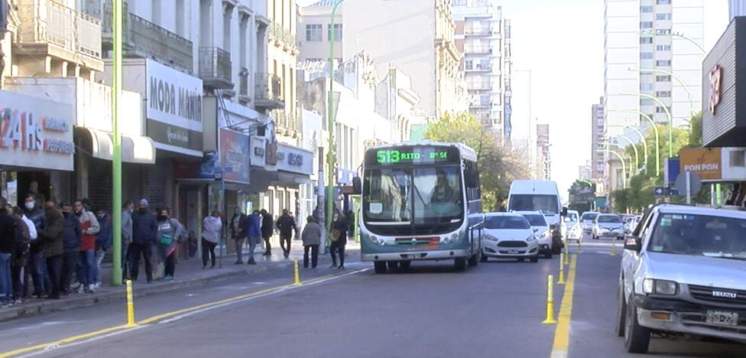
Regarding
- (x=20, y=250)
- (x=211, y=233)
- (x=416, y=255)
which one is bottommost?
(x=416, y=255)

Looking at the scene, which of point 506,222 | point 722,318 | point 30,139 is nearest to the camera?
point 722,318

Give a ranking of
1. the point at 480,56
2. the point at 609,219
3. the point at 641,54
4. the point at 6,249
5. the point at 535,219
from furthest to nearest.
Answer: the point at 480,56
the point at 641,54
the point at 609,219
the point at 535,219
the point at 6,249

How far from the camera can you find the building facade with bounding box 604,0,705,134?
16812cm

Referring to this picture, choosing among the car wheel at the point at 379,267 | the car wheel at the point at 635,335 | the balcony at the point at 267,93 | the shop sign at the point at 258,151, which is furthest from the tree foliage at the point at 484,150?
the car wheel at the point at 635,335

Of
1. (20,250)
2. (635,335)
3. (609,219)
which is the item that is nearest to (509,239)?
(20,250)

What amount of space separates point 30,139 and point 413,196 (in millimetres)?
9851

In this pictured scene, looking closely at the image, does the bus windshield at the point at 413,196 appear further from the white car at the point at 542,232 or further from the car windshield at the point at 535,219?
the car windshield at the point at 535,219

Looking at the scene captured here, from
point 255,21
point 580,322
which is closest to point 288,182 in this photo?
point 255,21

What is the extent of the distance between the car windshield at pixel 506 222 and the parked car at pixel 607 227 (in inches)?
1430

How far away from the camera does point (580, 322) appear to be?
17.5m

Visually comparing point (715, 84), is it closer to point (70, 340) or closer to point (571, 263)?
point (571, 263)

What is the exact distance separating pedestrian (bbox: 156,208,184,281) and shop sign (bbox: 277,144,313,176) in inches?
802

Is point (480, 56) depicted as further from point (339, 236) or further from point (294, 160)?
point (339, 236)

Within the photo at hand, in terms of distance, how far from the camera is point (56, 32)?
94.2 feet
